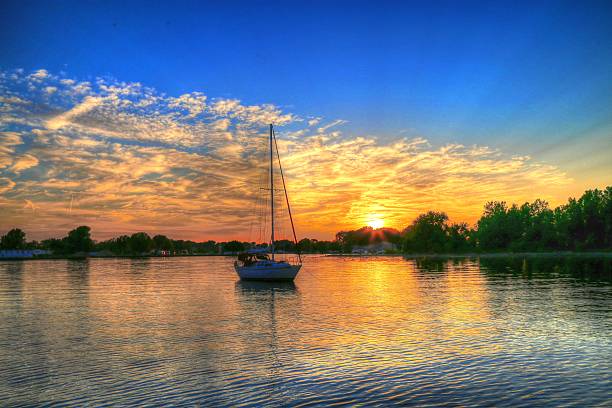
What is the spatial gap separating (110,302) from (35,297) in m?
14.1

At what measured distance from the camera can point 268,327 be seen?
106 ft

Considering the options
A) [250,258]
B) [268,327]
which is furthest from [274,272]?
[268,327]

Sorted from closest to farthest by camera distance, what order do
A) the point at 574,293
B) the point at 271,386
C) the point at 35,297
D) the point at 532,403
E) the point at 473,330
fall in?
the point at 532,403 < the point at 271,386 < the point at 473,330 < the point at 574,293 < the point at 35,297

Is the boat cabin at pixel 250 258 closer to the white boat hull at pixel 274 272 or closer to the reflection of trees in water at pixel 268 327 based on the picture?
the white boat hull at pixel 274 272

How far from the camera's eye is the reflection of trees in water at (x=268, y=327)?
19.0 m

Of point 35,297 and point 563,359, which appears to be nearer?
point 563,359

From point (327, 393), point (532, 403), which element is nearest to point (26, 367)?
point (327, 393)

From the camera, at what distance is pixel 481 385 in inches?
673

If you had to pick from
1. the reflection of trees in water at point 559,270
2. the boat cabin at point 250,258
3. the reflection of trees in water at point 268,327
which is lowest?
the reflection of trees in water at point 559,270

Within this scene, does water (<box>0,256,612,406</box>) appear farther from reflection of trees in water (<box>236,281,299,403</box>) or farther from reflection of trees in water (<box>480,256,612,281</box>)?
reflection of trees in water (<box>480,256,612,281</box>)

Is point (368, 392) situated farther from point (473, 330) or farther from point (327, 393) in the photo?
point (473, 330)

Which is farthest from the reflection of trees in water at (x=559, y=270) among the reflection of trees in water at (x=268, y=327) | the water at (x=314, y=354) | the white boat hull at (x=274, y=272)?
the reflection of trees in water at (x=268, y=327)

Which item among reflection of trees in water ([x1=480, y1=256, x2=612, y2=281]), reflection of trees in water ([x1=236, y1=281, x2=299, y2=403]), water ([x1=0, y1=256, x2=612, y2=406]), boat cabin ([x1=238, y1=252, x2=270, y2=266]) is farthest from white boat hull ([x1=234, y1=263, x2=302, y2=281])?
reflection of trees in water ([x1=480, y1=256, x2=612, y2=281])

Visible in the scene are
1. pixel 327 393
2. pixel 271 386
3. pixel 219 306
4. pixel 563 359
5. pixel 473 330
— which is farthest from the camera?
pixel 219 306
